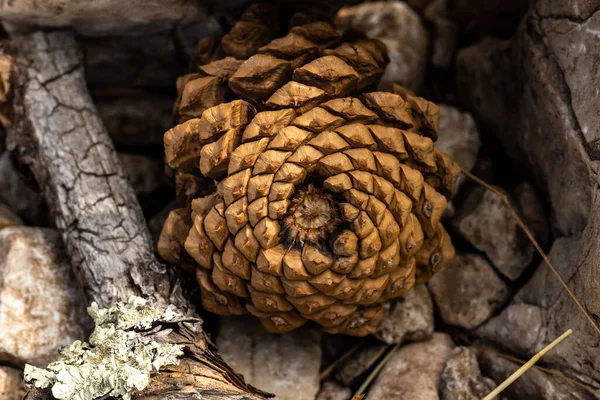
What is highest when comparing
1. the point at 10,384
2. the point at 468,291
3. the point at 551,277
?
the point at 551,277

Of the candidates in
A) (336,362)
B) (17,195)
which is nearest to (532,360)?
(336,362)

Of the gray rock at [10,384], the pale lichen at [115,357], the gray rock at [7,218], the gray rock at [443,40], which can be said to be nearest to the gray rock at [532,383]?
the pale lichen at [115,357]

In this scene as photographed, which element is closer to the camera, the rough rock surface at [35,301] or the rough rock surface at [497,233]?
the rough rock surface at [35,301]

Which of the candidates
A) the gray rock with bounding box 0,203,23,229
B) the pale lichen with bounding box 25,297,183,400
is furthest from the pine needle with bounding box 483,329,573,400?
the gray rock with bounding box 0,203,23,229

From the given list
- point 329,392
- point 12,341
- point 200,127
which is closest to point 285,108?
point 200,127

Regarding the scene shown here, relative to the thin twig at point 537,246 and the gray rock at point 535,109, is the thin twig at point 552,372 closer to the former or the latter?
the thin twig at point 537,246

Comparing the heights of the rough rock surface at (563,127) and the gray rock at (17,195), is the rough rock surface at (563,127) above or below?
above

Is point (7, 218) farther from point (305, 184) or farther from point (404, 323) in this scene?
point (404, 323)

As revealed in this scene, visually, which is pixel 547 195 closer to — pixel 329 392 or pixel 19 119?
pixel 329 392
